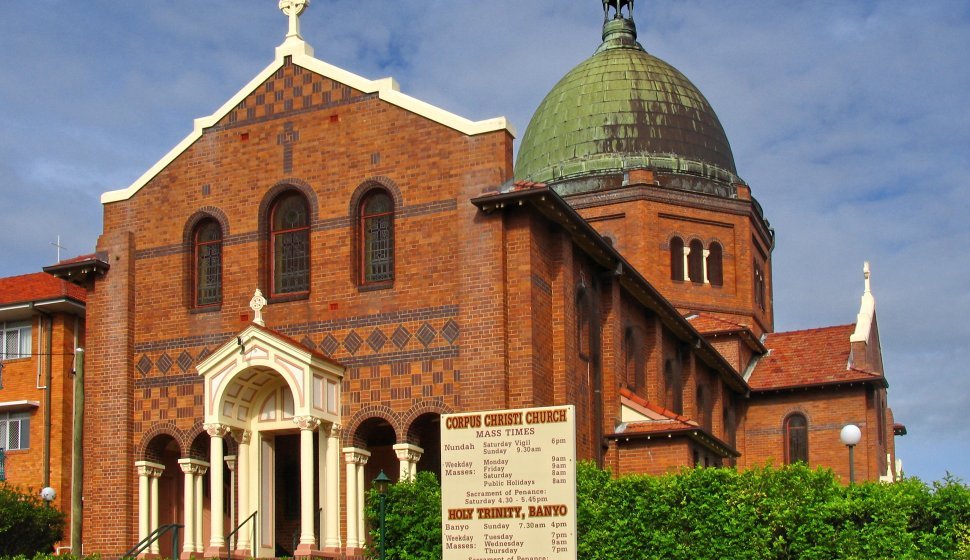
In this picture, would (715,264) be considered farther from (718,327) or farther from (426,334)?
(426,334)

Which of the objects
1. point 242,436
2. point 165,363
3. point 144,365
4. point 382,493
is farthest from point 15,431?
point 382,493

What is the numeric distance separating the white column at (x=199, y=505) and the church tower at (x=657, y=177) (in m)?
23.1

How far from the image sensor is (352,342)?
30.7 m

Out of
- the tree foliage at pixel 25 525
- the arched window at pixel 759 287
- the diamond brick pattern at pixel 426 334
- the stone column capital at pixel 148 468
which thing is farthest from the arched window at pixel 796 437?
the tree foliage at pixel 25 525

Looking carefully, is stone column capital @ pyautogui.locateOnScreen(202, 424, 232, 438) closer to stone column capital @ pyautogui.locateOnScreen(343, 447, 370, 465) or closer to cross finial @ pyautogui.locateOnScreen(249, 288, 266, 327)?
cross finial @ pyautogui.locateOnScreen(249, 288, 266, 327)

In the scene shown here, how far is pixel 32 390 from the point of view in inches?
1599

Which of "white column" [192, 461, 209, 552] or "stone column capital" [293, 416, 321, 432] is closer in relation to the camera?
"stone column capital" [293, 416, 321, 432]

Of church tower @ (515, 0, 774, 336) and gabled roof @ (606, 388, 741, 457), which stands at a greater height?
church tower @ (515, 0, 774, 336)

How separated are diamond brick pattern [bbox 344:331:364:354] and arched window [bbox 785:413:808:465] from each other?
24630 mm

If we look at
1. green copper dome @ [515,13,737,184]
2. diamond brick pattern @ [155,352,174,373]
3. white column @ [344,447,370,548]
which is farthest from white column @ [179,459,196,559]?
green copper dome @ [515,13,737,184]

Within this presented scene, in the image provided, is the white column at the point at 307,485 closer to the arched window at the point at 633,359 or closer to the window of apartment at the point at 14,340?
the arched window at the point at 633,359

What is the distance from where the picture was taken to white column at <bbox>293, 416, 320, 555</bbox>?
1139 inches

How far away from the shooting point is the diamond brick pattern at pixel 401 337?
3014 centimetres

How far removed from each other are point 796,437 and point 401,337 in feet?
81.9
